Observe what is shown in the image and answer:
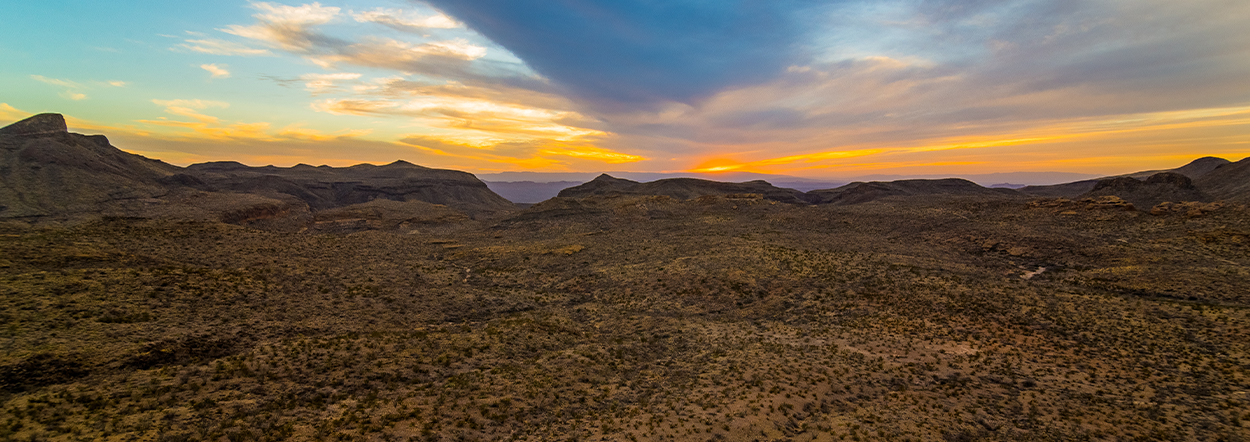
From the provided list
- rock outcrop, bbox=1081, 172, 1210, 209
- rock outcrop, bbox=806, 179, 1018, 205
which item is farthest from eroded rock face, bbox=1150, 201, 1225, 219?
rock outcrop, bbox=806, 179, 1018, 205

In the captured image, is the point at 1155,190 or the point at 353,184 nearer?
the point at 1155,190

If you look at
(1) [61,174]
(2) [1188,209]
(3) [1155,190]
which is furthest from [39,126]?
(3) [1155,190]

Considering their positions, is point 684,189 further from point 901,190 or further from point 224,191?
point 224,191

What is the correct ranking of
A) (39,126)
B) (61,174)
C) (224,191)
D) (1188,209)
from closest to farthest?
(1188,209) < (61,174) < (39,126) < (224,191)

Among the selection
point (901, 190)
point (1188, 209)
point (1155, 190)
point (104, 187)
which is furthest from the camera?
point (901, 190)

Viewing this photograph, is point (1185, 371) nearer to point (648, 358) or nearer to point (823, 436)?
point (823, 436)

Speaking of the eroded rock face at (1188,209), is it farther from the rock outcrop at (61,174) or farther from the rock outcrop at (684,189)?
the rock outcrop at (61,174)
